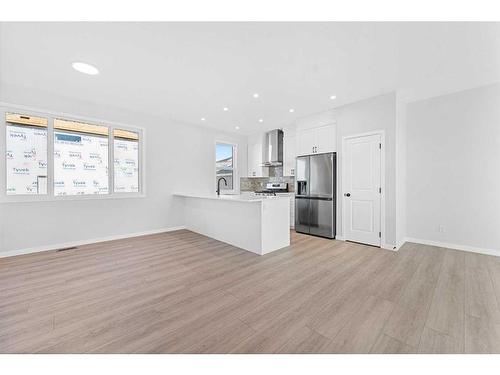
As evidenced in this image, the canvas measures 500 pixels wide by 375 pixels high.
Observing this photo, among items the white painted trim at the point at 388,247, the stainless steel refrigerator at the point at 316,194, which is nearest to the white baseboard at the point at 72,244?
the stainless steel refrigerator at the point at 316,194

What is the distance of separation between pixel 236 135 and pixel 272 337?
5.67 metres

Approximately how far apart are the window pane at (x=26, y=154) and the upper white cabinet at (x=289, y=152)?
5030 millimetres

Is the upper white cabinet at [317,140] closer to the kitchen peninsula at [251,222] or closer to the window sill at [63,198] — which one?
the kitchen peninsula at [251,222]

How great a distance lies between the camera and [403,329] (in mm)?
1604

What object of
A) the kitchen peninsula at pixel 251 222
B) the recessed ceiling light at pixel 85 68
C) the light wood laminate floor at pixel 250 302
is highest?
the recessed ceiling light at pixel 85 68

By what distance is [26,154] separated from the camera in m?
3.40

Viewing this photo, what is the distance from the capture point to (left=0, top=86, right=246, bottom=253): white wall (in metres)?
3.31

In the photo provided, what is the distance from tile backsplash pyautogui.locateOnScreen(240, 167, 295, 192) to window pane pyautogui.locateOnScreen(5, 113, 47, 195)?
461cm

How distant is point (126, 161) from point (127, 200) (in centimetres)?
86

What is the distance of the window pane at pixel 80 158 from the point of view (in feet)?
12.1

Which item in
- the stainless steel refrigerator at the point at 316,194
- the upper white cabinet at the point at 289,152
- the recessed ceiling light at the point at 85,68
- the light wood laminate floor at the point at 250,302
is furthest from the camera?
the upper white cabinet at the point at 289,152

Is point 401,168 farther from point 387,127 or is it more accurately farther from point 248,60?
point 248,60
